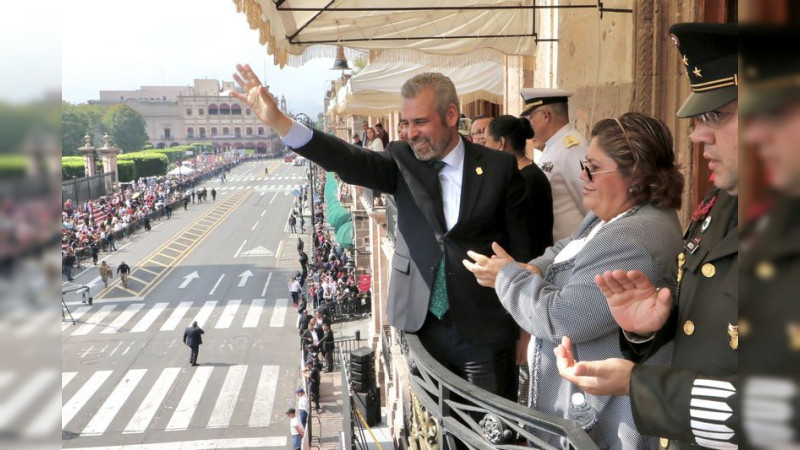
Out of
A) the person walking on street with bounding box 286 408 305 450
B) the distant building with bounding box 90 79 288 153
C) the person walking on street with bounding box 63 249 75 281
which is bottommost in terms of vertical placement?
the person walking on street with bounding box 286 408 305 450

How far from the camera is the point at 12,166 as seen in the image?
651 millimetres

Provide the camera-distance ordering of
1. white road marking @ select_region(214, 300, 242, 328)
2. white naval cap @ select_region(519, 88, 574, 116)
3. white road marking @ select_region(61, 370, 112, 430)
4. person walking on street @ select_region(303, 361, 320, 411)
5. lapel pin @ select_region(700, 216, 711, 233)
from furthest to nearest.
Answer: white road marking @ select_region(214, 300, 242, 328) < white road marking @ select_region(61, 370, 112, 430) < person walking on street @ select_region(303, 361, 320, 411) < white naval cap @ select_region(519, 88, 574, 116) < lapel pin @ select_region(700, 216, 711, 233)

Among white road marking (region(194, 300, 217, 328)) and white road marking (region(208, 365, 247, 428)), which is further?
white road marking (region(194, 300, 217, 328))

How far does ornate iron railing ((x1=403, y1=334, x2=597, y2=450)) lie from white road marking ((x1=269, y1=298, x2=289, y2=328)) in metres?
28.9

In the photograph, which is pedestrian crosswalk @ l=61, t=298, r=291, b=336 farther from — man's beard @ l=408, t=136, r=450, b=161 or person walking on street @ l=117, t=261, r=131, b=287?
man's beard @ l=408, t=136, r=450, b=161

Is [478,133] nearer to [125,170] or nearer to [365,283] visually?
[365,283]

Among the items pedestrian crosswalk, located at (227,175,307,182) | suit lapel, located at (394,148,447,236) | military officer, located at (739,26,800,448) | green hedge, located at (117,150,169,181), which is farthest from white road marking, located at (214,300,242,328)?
pedestrian crosswalk, located at (227,175,307,182)

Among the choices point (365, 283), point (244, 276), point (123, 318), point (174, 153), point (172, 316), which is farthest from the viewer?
point (174, 153)

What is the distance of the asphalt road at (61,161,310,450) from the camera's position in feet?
69.9

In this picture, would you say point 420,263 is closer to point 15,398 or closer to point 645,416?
point 645,416

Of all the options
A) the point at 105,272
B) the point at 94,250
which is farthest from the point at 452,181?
the point at 94,250

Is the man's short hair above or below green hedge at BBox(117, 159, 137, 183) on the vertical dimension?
above

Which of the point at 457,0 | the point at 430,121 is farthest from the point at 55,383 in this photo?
the point at 457,0

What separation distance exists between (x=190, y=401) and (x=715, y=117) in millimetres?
23756
